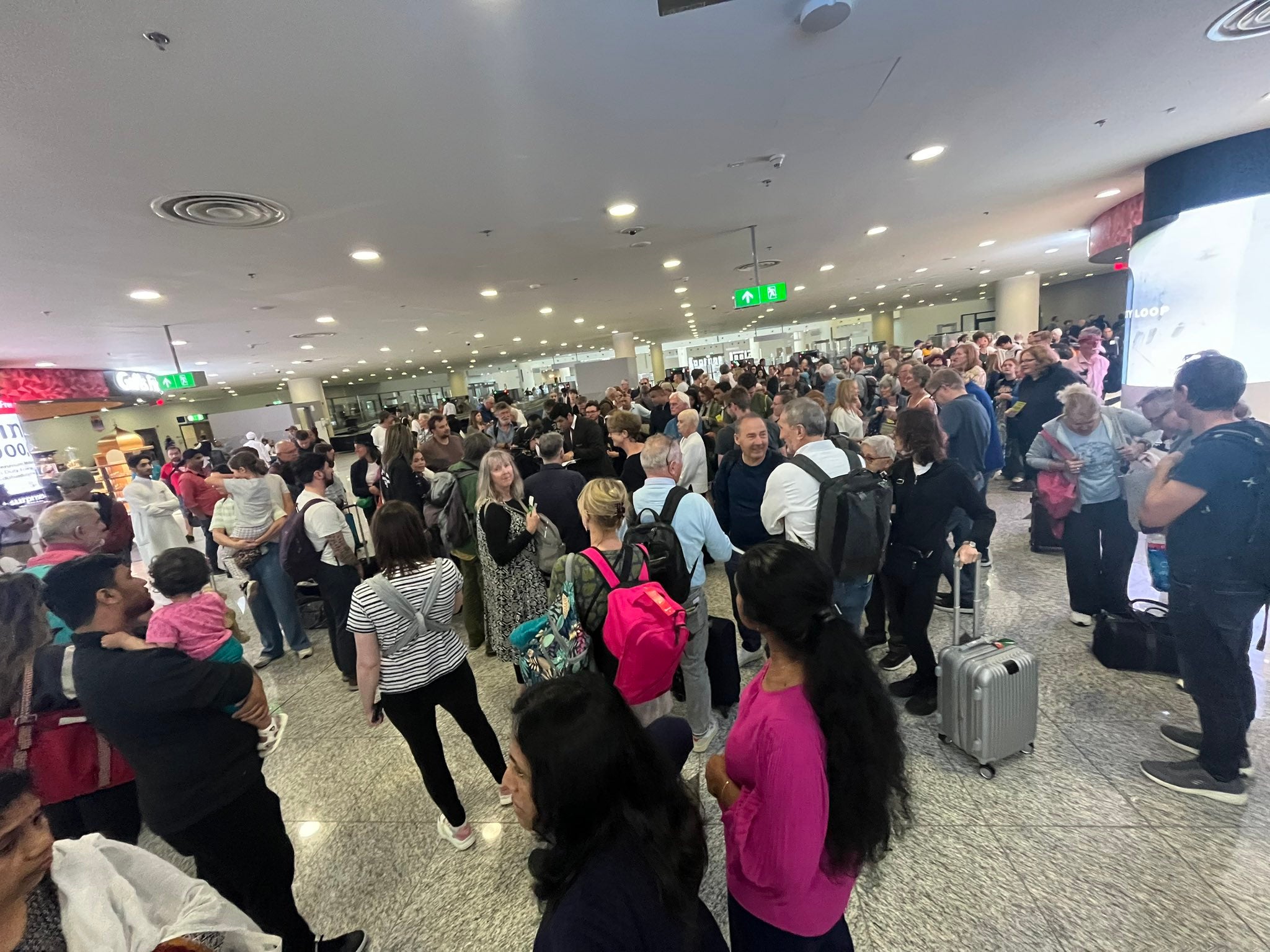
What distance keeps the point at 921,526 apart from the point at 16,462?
13066 millimetres

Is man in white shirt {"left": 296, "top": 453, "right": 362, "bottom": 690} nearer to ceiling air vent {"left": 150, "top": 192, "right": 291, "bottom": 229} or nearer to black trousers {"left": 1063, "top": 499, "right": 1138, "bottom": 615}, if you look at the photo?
ceiling air vent {"left": 150, "top": 192, "right": 291, "bottom": 229}

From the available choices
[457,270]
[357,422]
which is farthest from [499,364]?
[457,270]

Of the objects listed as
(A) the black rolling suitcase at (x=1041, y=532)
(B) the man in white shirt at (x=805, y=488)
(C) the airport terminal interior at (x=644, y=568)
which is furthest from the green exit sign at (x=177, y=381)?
(A) the black rolling suitcase at (x=1041, y=532)

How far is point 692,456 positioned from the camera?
4266mm

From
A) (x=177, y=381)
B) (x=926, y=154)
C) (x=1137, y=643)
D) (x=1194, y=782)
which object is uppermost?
(x=926, y=154)

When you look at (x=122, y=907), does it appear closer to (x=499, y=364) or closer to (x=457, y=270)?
(x=457, y=270)

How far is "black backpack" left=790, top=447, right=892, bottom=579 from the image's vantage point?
7.87 feet

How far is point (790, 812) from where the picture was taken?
40.6 inches

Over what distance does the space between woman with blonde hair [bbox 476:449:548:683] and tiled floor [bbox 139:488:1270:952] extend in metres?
0.79

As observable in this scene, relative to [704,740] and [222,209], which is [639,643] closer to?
[704,740]

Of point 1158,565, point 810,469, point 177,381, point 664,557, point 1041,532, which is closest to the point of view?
point 664,557

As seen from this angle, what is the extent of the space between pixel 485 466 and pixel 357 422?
103 feet

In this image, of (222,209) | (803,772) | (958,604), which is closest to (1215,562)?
(958,604)

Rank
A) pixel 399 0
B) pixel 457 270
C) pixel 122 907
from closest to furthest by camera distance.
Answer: pixel 122 907
pixel 399 0
pixel 457 270
